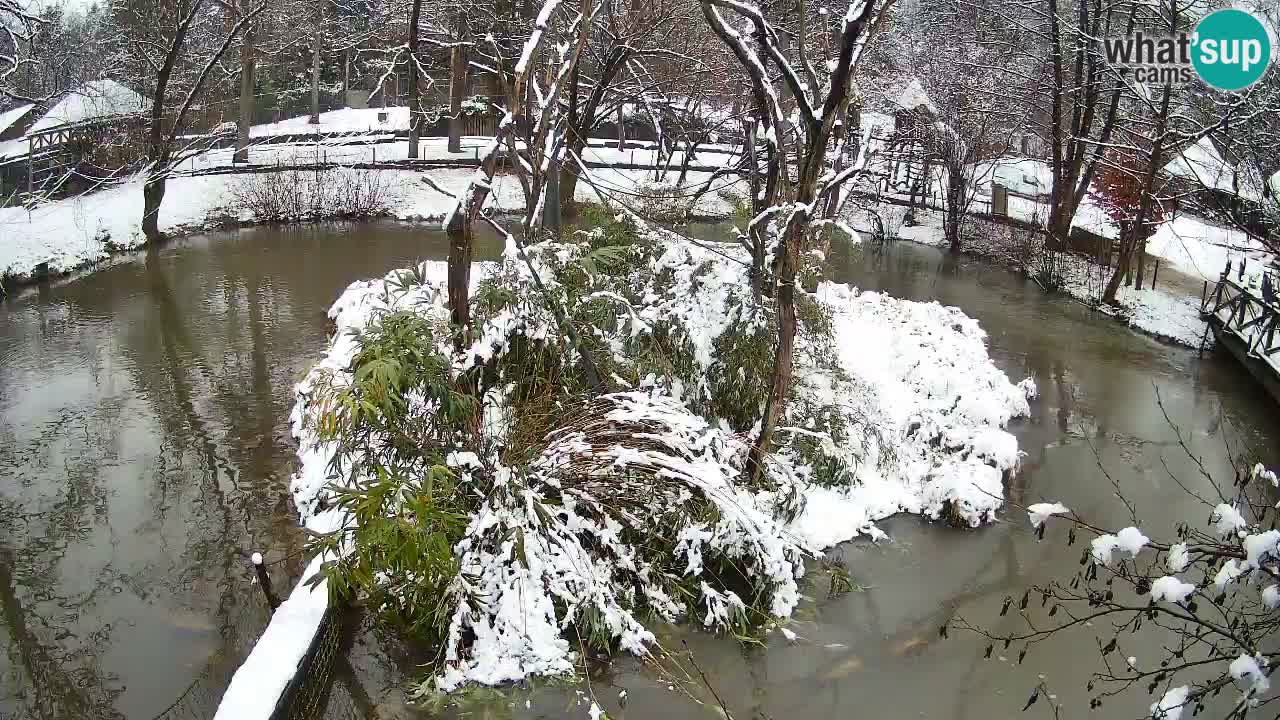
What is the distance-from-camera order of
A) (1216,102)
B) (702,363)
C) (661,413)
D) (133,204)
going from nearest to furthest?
(661,413) < (702,363) < (1216,102) < (133,204)

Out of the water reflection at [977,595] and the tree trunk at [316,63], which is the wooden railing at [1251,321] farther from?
the tree trunk at [316,63]

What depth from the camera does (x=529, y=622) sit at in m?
6.40

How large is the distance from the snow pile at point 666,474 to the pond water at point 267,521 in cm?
35

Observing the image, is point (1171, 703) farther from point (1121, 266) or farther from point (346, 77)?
point (346, 77)

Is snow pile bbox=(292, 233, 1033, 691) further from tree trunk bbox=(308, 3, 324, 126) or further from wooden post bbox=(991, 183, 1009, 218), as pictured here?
tree trunk bbox=(308, 3, 324, 126)

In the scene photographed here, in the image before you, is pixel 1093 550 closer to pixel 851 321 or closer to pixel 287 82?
pixel 851 321

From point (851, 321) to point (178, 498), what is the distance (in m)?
8.39

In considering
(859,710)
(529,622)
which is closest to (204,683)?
(529,622)

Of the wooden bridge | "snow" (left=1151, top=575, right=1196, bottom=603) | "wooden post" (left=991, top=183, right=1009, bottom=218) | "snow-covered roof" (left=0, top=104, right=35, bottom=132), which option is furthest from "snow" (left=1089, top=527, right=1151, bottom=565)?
"snow-covered roof" (left=0, top=104, right=35, bottom=132)

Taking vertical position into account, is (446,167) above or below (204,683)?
above

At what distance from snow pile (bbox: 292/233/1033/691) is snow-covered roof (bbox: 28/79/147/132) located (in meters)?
15.9

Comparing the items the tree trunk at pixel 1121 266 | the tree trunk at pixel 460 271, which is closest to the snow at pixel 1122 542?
the tree trunk at pixel 460 271

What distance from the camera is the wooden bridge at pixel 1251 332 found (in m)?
12.2

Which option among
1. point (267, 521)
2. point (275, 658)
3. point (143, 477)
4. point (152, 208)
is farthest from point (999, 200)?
point (275, 658)
